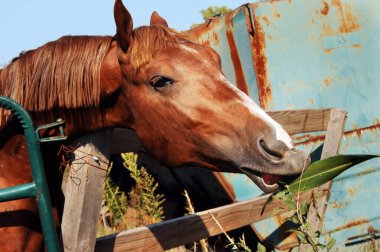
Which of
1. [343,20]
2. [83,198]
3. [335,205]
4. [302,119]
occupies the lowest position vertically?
[335,205]

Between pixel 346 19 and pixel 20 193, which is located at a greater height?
pixel 346 19

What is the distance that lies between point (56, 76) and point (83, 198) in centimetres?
55

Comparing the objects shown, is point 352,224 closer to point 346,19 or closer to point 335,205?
point 335,205

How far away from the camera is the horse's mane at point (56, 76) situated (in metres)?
2.31

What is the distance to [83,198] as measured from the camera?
234 cm

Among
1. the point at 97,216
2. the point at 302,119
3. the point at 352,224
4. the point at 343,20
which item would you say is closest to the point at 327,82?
the point at 343,20

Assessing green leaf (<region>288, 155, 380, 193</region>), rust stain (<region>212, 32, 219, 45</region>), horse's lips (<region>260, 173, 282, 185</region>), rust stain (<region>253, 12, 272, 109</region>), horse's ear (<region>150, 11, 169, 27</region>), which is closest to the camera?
green leaf (<region>288, 155, 380, 193</region>)

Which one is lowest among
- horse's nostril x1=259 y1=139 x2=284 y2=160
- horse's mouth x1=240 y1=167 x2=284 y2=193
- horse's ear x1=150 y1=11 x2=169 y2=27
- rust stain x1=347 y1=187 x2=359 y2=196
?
rust stain x1=347 y1=187 x2=359 y2=196

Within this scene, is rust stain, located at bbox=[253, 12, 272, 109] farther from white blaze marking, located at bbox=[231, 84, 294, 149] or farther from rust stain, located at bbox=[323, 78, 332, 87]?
white blaze marking, located at bbox=[231, 84, 294, 149]

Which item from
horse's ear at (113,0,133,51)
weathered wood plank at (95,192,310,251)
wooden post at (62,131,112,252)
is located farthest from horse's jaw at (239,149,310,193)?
horse's ear at (113,0,133,51)

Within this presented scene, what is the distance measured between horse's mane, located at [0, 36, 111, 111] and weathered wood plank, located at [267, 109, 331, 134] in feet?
6.15

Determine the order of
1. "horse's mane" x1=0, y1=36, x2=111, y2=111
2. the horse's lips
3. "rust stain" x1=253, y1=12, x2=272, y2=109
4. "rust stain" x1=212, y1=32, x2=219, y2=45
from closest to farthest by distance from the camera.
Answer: the horse's lips
"horse's mane" x1=0, y1=36, x2=111, y2=111
"rust stain" x1=253, y1=12, x2=272, y2=109
"rust stain" x1=212, y1=32, x2=219, y2=45

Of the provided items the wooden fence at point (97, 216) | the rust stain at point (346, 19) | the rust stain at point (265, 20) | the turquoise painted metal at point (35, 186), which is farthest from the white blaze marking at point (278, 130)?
the rust stain at point (346, 19)

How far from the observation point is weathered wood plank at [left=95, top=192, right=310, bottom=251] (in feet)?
8.66
